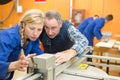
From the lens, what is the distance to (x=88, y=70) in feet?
5.35

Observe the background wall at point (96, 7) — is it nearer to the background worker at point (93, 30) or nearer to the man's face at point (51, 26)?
the background worker at point (93, 30)

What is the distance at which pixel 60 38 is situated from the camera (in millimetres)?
2021

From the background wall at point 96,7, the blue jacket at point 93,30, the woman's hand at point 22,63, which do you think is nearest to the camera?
the woman's hand at point 22,63

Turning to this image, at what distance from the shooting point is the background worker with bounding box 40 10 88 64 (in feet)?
5.38

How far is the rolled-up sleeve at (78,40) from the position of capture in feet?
5.57

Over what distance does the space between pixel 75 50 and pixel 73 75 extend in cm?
26

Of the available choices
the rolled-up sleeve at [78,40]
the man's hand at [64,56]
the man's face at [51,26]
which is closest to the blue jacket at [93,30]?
the rolled-up sleeve at [78,40]

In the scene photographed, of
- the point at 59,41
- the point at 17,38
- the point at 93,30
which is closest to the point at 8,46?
the point at 17,38

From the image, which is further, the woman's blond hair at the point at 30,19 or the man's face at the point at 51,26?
the man's face at the point at 51,26

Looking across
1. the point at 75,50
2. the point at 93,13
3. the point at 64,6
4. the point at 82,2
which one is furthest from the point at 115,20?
the point at 75,50

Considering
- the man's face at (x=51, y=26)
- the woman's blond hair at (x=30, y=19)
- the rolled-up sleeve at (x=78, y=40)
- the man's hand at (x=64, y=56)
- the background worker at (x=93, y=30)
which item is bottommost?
the background worker at (x=93, y=30)

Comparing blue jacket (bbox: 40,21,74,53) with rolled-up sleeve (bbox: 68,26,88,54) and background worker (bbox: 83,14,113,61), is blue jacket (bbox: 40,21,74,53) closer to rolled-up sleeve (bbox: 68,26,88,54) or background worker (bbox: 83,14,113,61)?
rolled-up sleeve (bbox: 68,26,88,54)

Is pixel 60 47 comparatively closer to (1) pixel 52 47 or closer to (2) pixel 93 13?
(1) pixel 52 47

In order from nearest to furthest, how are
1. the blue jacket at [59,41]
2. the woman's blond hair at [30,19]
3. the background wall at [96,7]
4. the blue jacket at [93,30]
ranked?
the woman's blond hair at [30,19] → the blue jacket at [59,41] → the blue jacket at [93,30] → the background wall at [96,7]
